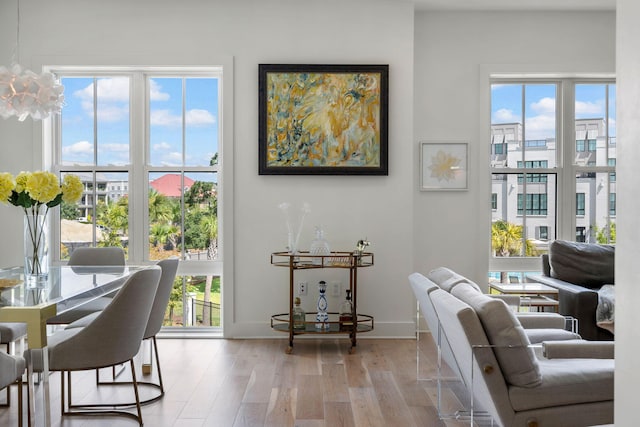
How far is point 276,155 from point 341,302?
1.45 m

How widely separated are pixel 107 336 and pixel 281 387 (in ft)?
4.74

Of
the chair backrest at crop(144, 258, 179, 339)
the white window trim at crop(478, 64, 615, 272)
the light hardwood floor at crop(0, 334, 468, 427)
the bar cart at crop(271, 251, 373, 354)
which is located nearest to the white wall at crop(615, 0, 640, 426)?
the light hardwood floor at crop(0, 334, 468, 427)

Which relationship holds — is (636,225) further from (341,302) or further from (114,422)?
(341,302)

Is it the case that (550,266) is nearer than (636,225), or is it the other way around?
(636,225)

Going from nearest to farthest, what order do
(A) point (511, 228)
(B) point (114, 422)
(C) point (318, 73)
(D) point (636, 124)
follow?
1. (D) point (636, 124)
2. (B) point (114, 422)
3. (C) point (318, 73)
4. (A) point (511, 228)

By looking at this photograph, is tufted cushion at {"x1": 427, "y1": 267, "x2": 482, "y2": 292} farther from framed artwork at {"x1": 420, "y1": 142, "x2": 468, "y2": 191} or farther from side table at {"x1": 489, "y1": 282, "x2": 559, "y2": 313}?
framed artwork at {"x1": 420, "y1": 142, "x2": 468, "y2": 191}

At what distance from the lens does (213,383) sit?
4.27m

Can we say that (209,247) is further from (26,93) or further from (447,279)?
(447,279)

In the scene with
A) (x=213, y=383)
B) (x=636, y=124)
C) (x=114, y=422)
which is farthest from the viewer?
(x=213, y=383)

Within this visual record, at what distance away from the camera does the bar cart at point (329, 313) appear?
5.27 metres

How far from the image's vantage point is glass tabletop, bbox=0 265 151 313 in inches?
116

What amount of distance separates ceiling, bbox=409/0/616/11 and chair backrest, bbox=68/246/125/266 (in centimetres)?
338

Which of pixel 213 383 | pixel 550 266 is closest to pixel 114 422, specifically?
pixel 213 383

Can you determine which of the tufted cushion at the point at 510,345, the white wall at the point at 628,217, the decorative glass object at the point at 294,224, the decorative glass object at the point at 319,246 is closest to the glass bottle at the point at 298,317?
the decorative glass object at the point at 319,246
